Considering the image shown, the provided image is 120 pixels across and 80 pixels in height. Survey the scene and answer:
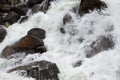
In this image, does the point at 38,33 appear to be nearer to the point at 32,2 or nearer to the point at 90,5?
the point at 90,5

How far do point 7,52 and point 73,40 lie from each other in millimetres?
2119

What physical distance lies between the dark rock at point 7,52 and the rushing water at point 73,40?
272 mm

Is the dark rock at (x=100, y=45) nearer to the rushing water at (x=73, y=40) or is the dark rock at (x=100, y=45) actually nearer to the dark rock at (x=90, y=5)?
the rushing water at (x=73, y=40)

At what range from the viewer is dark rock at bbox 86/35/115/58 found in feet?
33.1

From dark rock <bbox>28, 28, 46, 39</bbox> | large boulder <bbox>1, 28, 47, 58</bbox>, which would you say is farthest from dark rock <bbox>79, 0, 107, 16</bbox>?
large boulder <bbox>1, 28, 47, 58</bbox>

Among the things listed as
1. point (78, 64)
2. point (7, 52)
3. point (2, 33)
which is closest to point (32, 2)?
point (2, 33)

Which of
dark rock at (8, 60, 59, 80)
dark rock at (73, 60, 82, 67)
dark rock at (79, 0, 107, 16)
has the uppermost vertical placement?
dark rock at (79, 0, 107, 16)

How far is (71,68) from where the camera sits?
966cm

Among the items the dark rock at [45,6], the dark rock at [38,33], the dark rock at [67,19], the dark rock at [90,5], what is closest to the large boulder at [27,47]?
the dark rock at [38,33]

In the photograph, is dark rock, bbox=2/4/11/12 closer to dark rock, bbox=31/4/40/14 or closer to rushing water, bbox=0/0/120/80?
dark rock, bbox=31/4/40/14

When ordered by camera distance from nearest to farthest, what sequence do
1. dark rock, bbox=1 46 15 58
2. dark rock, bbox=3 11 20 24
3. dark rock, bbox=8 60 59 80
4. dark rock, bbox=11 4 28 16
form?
1. dark rock, bbox=8 60 59 80
2. dark rock, bbox=1 46 15 58
3. dark rock, bbox=3 11 20 24
4. dark rock, bbox=11 4 28 16

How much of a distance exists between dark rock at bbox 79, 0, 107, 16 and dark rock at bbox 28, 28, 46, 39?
4.79 ft

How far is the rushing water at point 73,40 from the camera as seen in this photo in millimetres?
9312

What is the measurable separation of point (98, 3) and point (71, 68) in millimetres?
2967
